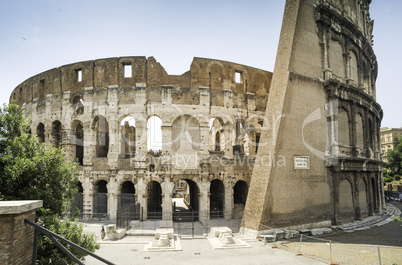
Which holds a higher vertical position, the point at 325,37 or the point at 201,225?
the point at 325,37

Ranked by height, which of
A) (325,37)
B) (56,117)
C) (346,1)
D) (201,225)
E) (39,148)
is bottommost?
(201,225)

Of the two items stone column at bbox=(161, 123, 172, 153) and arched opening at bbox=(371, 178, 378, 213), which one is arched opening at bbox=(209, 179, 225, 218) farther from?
Result: arched opening at bbox=(371, 178, 378, 213)

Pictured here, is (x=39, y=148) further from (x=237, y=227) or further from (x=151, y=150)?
(x=151, y=150)

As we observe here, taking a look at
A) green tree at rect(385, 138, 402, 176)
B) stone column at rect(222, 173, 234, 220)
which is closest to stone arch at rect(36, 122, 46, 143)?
stone column at rect(222, 173, 234, 220)

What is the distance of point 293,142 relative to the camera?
14898 mm

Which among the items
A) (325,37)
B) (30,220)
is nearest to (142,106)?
(325,37)

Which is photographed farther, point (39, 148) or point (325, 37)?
point (325, 37)

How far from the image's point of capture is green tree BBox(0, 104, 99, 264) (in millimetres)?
6496

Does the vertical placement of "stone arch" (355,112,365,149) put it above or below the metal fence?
above

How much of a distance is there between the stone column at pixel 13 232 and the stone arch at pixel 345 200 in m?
18.0

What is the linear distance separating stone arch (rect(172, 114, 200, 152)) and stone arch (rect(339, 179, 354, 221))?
10759 millimetres

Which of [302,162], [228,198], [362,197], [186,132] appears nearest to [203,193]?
[228,198]

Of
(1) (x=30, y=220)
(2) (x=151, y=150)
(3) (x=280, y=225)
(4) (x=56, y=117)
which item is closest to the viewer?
(1) (x=30, y=220)

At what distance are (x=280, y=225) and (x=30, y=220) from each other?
1264 cm
